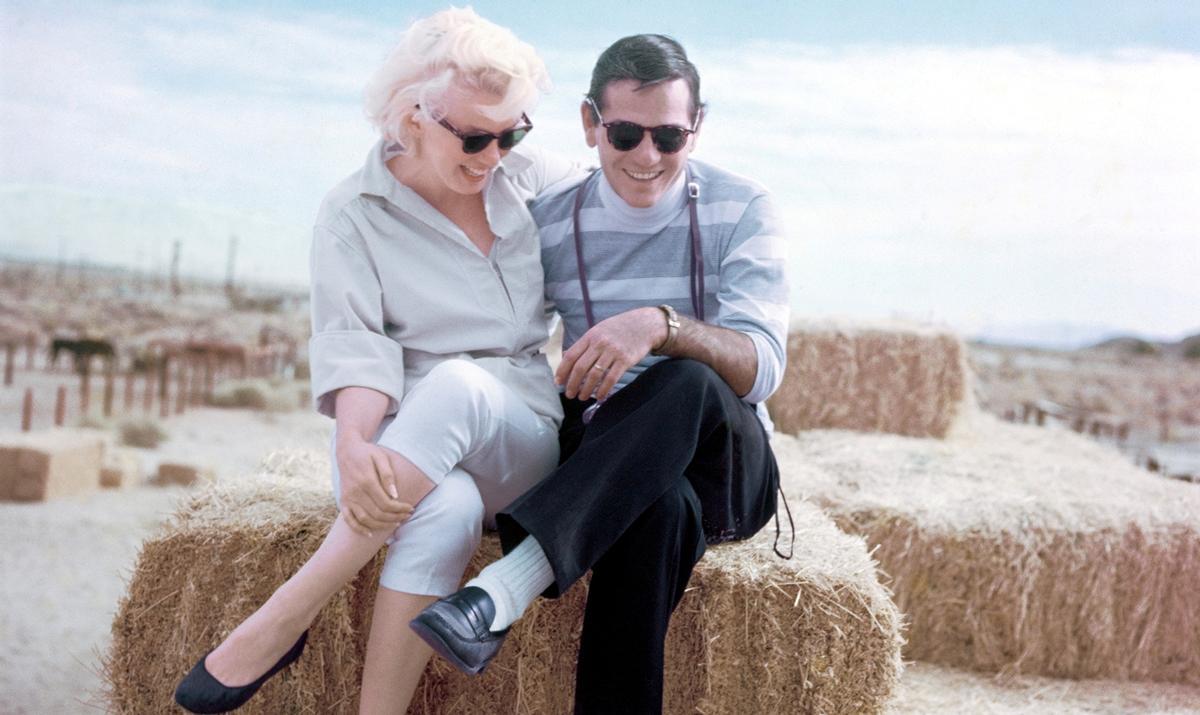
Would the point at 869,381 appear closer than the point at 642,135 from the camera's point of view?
No

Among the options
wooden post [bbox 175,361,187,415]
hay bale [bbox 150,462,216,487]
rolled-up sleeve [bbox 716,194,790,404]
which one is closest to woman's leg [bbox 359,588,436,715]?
rolled-up sleeve [bbox 716,194,790,404]

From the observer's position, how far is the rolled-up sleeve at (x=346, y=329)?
2145 millimetres

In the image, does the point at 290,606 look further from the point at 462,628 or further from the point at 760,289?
the point at 760,289

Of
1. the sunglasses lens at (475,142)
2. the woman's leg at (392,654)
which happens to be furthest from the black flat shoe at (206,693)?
the sunglasses lens at (475,142)

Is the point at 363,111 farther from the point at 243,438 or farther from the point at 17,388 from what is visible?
the point at 17,388

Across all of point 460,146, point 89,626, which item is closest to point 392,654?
point 460,146

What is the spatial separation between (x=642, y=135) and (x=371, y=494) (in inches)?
38.9

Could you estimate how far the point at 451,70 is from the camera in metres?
2.16

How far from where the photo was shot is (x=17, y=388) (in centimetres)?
1323

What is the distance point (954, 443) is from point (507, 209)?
10.5ft

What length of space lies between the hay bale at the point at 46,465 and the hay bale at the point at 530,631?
519 centimetres

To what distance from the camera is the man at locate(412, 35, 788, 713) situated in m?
1.94

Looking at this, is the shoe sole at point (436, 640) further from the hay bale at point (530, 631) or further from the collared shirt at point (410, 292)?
the collared shirt at point (410, 292)

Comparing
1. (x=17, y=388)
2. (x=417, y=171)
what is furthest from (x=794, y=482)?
(x=17, y=388)
